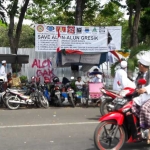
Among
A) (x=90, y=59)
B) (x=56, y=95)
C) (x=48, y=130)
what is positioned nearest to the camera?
(x=48, y=130)

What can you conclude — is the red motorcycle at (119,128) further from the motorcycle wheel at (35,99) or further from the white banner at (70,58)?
the white banner at (70,58)

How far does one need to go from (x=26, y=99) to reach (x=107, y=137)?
696cm

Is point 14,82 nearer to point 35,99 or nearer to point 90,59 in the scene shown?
point 35,99

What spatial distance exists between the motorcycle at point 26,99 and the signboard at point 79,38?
237cm

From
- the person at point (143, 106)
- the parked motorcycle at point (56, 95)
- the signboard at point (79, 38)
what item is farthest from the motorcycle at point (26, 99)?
the person at point (143, 106)

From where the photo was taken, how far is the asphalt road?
21.6 feet

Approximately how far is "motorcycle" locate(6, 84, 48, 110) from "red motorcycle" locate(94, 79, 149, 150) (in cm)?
686

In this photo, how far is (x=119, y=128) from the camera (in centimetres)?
580

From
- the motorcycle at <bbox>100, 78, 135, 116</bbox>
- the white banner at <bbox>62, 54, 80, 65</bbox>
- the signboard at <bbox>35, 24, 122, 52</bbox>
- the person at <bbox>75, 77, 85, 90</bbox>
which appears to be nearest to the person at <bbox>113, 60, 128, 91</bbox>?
the motorcycle at <bbox>100, 78, 135, 116</bbox>

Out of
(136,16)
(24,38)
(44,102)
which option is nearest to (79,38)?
(44,102)

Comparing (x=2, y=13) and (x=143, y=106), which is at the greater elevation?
(x=2, y=13)

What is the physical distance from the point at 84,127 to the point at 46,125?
94cm

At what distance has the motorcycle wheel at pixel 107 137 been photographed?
5.78 m

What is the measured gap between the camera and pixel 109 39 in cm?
1532
